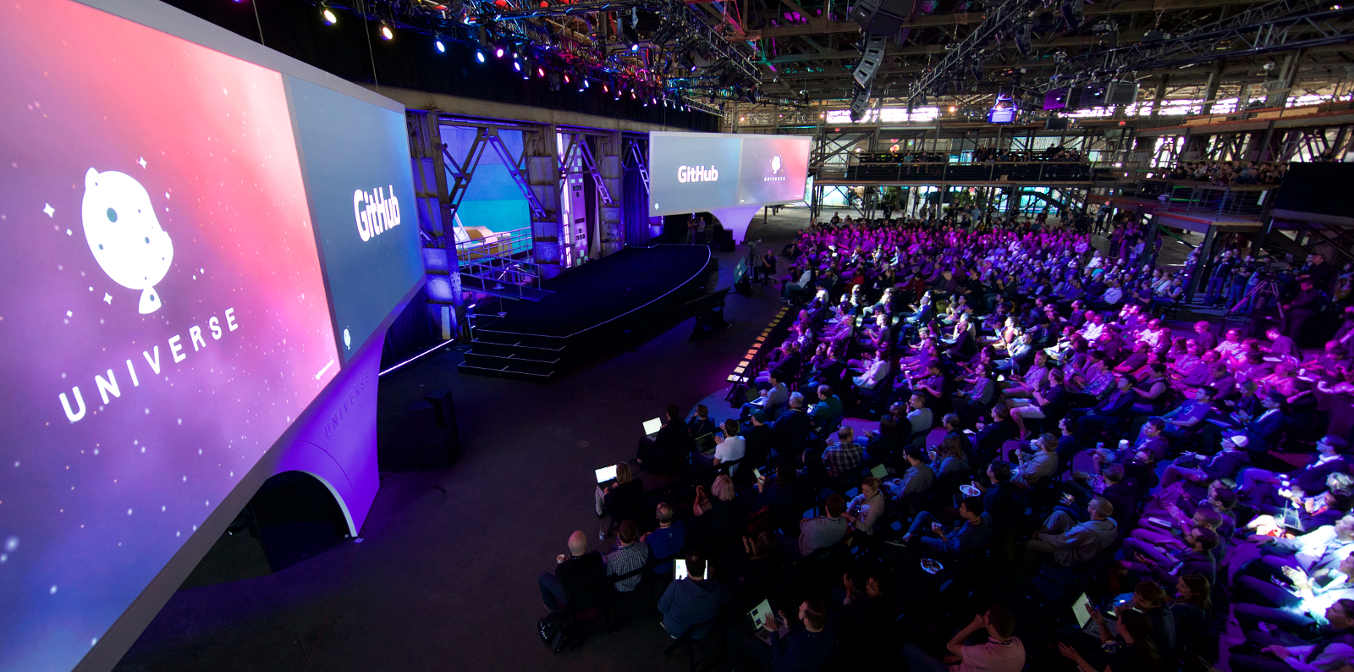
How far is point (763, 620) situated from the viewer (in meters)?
3.31

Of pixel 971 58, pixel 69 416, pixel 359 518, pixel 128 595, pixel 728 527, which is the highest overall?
pixel 971 58

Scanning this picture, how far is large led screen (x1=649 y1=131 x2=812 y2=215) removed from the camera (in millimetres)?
11711

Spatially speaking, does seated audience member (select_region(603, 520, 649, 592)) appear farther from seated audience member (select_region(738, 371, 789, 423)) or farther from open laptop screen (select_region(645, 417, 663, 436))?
seated audience member (select_region(738, 371, 789, 423))

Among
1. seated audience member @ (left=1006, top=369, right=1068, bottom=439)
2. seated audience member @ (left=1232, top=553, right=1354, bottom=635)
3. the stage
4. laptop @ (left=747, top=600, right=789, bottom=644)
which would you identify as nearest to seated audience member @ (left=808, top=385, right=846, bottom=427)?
seated audience member @ (left=1006, top=369, right=1068, bottom=439)

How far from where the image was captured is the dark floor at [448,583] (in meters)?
3.81

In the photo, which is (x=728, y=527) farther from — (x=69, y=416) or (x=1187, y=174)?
(x=1187, y=174)

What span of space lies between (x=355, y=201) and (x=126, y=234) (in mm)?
2567

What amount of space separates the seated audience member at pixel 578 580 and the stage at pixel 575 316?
5.05m

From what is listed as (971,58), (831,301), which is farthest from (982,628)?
(971,58)

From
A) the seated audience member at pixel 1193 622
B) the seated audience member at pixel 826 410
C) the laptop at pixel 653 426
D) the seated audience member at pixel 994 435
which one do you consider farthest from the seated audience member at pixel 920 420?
the laptop at pixel 653 426

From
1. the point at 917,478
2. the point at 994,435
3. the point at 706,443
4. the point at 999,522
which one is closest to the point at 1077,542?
the point at 999,522

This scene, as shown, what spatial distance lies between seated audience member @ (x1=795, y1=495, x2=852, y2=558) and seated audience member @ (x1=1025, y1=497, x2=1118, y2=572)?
4.52 ft

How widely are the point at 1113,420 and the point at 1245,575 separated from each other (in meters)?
2.57

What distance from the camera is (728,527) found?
4363 millimetres
